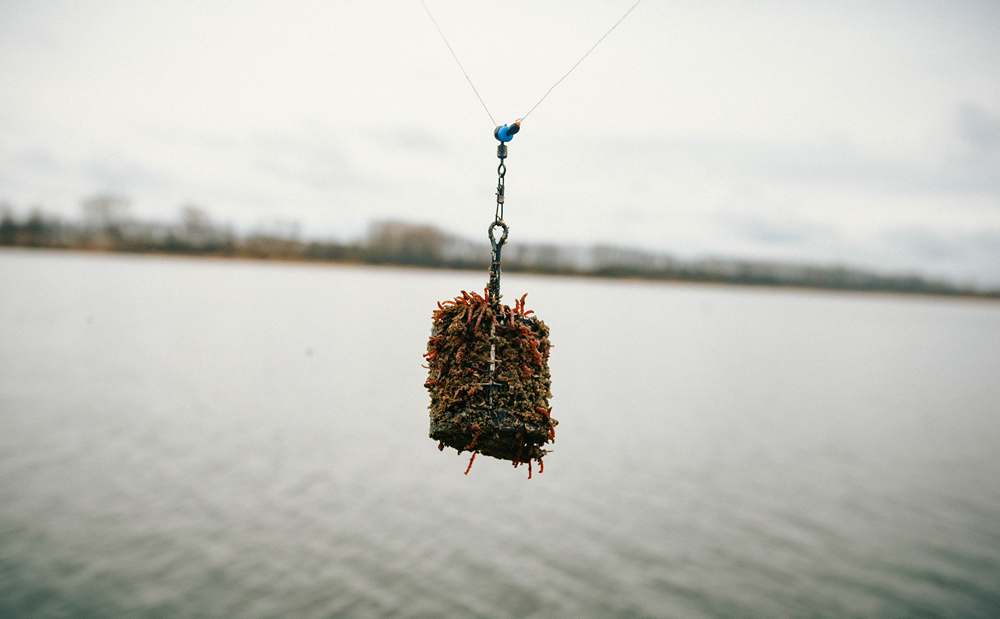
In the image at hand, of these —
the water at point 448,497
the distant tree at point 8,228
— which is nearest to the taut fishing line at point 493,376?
the water at point 448,497

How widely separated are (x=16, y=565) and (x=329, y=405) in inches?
537

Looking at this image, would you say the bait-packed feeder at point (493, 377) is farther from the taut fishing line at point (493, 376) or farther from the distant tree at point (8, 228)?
the distant tree at point (8, 228)

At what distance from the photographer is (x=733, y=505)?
19.7 metres

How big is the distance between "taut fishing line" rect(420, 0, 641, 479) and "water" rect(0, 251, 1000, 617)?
9.21 meters

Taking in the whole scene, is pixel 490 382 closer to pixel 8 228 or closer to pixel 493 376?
pixel 493 376

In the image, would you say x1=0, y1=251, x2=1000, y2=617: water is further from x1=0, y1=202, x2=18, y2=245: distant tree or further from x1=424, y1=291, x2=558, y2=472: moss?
x1=0, y1=202, x2=18, y2=245: distant tree

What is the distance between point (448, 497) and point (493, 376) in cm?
1390

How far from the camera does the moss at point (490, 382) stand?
5457 millimetres

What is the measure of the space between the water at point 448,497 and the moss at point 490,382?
919 centimetres

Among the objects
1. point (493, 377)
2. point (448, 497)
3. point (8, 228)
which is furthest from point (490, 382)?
point (8, 228)

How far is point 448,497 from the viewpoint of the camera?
734 inches

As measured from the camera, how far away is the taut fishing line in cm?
546

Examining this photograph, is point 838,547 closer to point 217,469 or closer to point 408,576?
point 408,576

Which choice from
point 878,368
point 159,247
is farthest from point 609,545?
point 159,247
